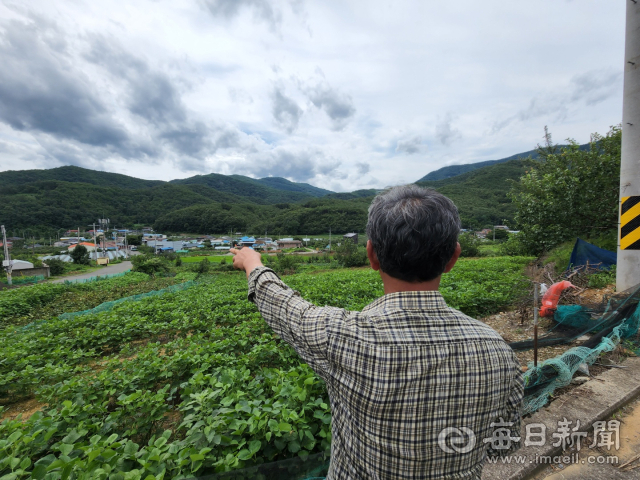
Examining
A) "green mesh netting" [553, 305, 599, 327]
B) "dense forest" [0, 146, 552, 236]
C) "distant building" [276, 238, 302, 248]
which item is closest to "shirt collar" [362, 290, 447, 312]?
"green mesh netting" [553, 305, 599, 327]

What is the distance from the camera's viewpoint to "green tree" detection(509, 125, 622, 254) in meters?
8.31

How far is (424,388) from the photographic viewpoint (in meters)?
0.84

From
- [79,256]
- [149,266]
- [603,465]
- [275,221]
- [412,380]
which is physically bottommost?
[149,266]

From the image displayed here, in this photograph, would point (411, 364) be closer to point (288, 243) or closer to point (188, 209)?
point (288, 243)

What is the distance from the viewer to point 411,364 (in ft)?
2.74

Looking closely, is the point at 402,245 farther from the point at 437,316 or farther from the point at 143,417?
the point at 143,417

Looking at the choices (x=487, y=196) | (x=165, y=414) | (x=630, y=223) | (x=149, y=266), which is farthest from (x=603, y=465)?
(x=487, y=196)

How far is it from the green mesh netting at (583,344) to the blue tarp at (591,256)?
368 cm

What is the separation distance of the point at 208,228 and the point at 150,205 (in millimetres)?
38571

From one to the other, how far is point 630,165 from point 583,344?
3.45 metres

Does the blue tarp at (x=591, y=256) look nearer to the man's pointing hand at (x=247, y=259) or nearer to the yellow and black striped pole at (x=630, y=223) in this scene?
the yellow and black striped pole at (x=630, y=223)

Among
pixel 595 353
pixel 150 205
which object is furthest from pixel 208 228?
pixel 595 353

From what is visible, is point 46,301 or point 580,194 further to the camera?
point 46,301

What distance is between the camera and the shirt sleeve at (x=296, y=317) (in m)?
0.95
